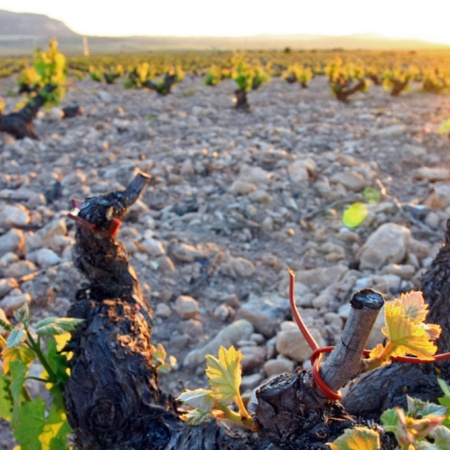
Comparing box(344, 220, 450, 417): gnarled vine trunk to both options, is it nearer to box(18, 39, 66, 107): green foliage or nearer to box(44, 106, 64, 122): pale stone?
box(44, 106, 64, 122): pale stone

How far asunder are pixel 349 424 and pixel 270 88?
16276mm

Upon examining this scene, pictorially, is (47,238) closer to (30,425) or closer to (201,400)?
(30,425)

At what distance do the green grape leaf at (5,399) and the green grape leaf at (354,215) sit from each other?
3.71 metres

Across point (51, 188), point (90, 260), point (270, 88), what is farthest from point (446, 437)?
point (270, 88)

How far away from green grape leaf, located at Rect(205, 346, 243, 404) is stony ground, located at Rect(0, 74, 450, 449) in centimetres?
97

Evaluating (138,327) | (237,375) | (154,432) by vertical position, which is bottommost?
(154,432)

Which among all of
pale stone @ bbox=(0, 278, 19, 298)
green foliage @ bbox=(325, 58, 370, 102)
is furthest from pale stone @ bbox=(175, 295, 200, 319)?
green foliage @ bbox=(325, 58, 370, 102)

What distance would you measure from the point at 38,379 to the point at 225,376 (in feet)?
2.64

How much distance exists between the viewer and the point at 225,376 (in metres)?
1.41

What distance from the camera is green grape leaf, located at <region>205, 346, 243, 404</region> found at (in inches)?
55.0

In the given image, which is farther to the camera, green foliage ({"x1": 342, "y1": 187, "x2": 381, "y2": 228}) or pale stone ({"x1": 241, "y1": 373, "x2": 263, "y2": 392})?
green foliage ({"x1": 342, "y1": 187, "x2": 381, "y2": 228})

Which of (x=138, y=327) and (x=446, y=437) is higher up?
(x=446, y=437)

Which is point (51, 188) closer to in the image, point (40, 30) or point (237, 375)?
point (237, 375)

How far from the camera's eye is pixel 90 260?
218 centimetres
